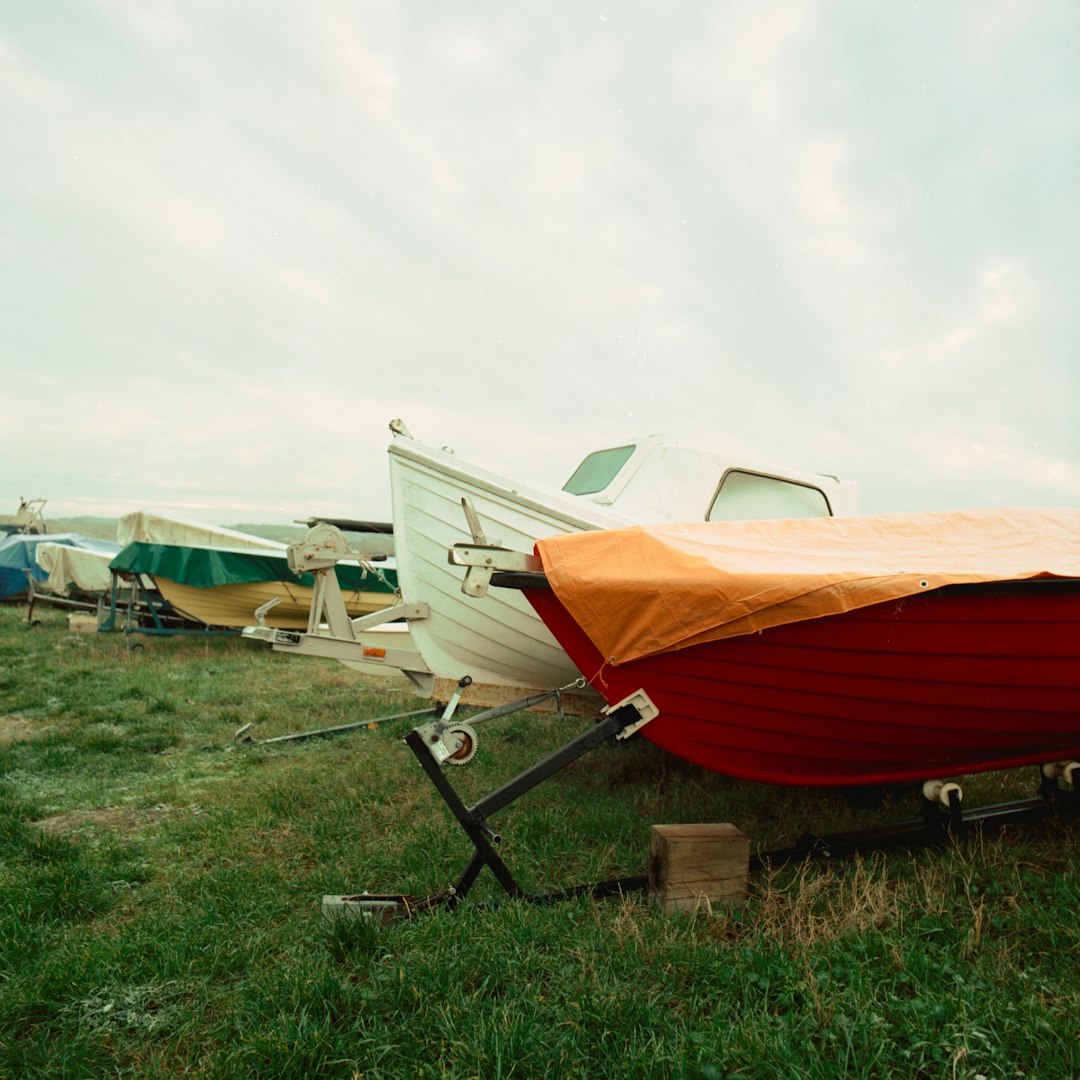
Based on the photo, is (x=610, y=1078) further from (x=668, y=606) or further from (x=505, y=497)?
(x=505, y=497)

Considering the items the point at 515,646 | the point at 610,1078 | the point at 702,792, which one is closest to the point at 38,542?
the point at 515,646

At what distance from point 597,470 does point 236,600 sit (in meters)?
8.62

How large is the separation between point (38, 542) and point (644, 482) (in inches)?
780

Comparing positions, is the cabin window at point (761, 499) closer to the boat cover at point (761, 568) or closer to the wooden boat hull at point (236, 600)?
the boat cover at point (761, 568)

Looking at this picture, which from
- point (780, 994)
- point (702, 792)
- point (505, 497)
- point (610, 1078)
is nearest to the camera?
point (610, 1078)

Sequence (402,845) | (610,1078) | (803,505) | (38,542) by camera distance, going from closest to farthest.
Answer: (610,1078) → (402,845) → (803,505) → (38,542)

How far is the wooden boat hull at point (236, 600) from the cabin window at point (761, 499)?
Answer: 26.1 feet

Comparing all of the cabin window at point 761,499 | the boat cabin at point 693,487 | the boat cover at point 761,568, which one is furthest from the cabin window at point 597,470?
the boat cover at point 761,568

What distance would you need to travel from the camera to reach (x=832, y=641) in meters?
2.78

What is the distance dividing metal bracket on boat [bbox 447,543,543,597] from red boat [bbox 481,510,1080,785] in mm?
108

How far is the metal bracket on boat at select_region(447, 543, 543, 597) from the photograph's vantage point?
304cm

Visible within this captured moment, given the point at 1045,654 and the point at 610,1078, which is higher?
the point at 1045,654

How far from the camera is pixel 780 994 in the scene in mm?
2150

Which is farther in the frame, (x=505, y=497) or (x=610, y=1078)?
(x=505, y=497)
